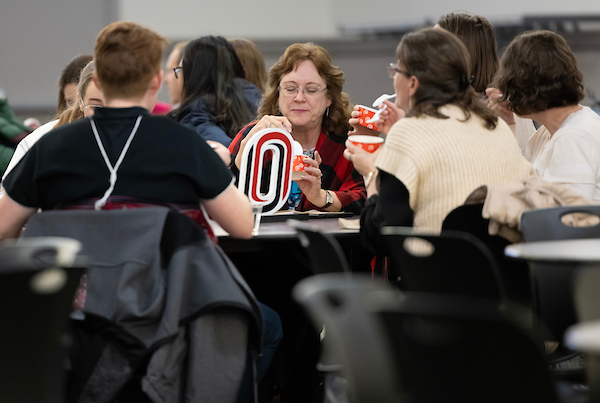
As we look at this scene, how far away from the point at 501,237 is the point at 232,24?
20.3 ft

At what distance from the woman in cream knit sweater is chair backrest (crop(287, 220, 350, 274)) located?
38 cm

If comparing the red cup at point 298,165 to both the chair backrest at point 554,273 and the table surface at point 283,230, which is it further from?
the chair backrest at point 554,273

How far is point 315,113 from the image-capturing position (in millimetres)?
3041

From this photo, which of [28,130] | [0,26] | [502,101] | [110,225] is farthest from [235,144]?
[0,26]

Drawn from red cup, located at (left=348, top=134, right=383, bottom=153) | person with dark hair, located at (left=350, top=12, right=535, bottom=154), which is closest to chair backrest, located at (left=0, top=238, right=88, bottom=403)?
red cup, located at (left=348, top=134, right=383, bottom=153)

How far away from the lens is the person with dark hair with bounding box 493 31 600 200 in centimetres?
233

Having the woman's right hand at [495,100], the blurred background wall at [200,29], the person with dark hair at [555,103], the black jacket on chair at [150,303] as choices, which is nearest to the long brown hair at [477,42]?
the woman's right hand at [495,100]

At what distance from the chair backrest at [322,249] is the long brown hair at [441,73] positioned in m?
0.63

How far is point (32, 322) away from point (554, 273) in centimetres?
124

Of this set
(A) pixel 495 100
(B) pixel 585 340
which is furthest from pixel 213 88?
(B) pixel 585 340

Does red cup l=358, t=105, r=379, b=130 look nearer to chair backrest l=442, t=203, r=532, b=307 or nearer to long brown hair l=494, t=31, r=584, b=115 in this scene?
long brown hair l=494, t=31, r=584, b=115

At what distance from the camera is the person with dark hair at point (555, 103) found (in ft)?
7.66

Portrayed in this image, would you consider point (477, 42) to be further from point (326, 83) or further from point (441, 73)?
point (441, 73)

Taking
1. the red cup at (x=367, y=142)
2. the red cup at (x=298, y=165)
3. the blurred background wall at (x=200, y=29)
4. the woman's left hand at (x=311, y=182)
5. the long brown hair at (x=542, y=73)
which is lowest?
the blurred background wall at (x=200, y=29)
